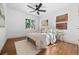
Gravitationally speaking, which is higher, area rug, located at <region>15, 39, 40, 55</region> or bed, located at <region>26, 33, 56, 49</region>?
bed, located at <region>26, 33, 56, 49</region>

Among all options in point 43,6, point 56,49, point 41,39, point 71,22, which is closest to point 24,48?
point 41,39

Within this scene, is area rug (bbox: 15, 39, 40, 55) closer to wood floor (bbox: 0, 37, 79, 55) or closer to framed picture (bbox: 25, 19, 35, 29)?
wood floor (bbox: 0, 37, 79, 55)

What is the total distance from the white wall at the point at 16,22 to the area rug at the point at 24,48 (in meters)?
0.13

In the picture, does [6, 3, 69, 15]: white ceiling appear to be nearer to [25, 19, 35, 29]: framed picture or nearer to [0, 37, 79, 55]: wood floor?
[25, 19, 35, 29]: framed picture

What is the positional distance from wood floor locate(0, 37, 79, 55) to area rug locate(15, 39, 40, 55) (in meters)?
0.05

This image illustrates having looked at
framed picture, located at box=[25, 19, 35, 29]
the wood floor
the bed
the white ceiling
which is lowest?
the wood floor

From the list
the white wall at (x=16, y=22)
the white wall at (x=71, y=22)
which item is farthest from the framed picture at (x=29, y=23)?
the white wall at (x=71, y=22)

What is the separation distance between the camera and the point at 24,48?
139 centimetres

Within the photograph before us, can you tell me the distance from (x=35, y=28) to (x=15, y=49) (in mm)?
452

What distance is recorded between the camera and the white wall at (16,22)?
52.9 inches

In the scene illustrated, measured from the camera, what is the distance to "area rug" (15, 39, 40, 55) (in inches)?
54.0

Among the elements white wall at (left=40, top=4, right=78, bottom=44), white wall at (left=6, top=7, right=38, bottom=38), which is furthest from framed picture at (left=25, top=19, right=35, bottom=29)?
white wall at (left=40, top=4, right=78, bottom=44)

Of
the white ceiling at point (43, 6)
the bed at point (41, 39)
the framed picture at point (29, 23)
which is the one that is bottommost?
the bed at point (41, 39)

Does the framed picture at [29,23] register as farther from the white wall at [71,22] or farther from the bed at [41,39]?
the white wall at [71,22]
